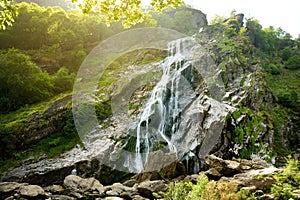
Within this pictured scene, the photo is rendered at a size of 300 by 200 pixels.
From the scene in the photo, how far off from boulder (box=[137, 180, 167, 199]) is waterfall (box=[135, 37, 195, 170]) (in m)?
3.55

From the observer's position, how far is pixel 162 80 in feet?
59.0

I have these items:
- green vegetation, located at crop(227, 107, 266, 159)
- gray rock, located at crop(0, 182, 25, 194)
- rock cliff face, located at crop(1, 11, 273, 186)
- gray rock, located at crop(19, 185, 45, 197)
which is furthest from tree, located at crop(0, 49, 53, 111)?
green vegetation, located at crop(227, 107, 266, 159)

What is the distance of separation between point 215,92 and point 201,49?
24.7 feet

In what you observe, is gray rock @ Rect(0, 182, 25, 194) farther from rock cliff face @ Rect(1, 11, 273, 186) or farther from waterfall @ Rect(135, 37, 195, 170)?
waterfall @ Rect(135, 37, 195, 170)

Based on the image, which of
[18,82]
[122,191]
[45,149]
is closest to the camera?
[122,191]

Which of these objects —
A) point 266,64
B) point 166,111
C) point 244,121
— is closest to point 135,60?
point 166,111

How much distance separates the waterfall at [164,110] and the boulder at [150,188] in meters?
3.55

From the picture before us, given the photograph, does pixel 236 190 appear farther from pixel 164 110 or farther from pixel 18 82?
pixel 18 82

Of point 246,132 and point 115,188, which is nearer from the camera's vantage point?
point 115,188

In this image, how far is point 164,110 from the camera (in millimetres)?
15602

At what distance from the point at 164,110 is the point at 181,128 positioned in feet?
6.11

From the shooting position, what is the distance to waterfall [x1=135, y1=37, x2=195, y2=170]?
13859 millimetres

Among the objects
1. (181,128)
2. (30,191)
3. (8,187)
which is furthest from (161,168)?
(8,187)

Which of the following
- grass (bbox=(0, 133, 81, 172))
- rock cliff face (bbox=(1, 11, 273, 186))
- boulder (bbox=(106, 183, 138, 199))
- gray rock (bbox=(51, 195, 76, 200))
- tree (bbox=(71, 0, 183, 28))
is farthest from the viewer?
rock cliff face (bbox=(1, 11, 273, 186))
